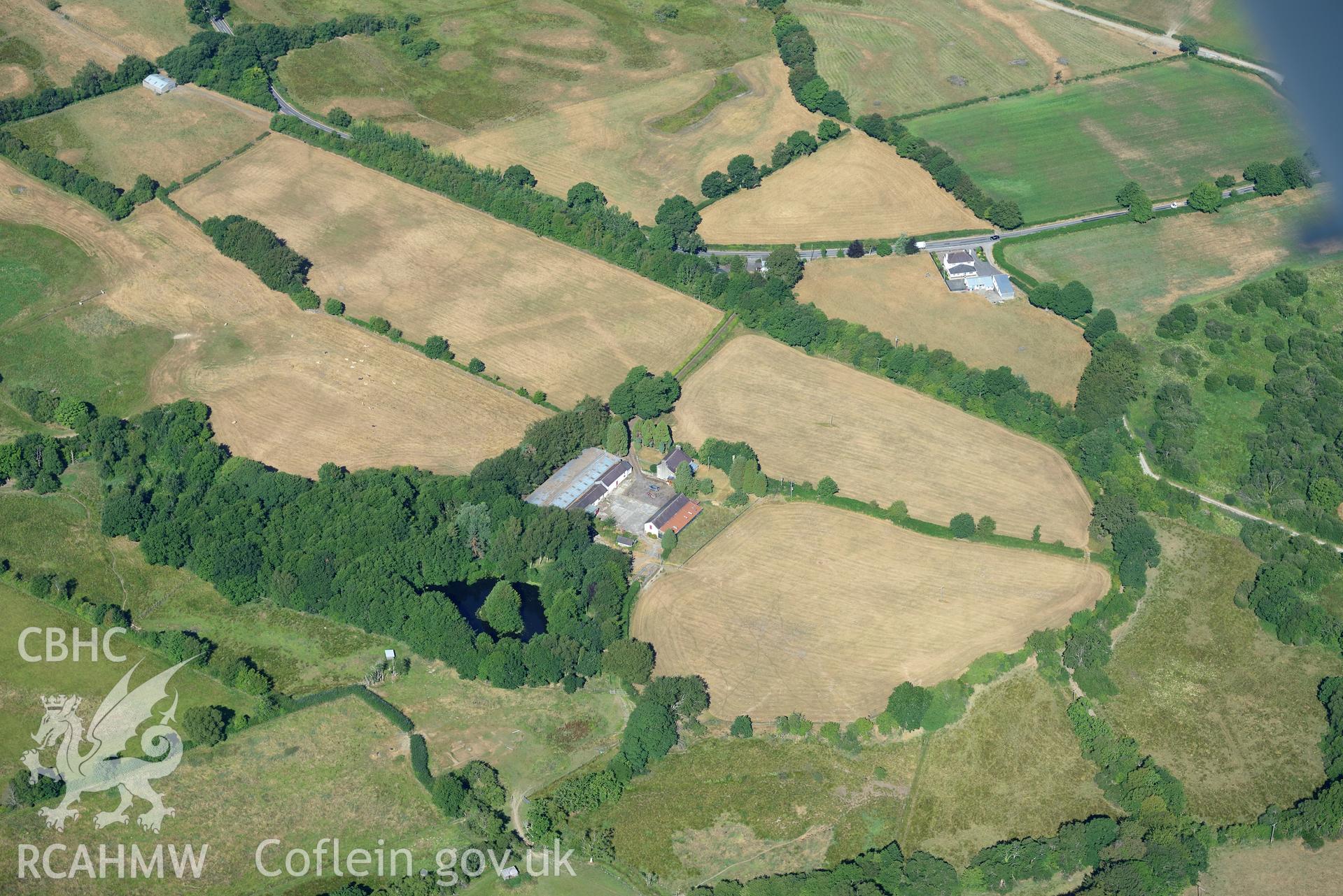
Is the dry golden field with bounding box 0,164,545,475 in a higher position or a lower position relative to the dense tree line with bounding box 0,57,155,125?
lower

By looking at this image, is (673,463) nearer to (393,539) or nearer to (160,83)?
(393,539)

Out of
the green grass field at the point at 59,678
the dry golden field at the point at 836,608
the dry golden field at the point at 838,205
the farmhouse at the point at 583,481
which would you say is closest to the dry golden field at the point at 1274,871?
the dry golden field at the point at 836,608

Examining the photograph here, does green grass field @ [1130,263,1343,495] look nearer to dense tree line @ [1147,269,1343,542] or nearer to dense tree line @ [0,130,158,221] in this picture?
dense tree line @ [1147,269,1343,542]

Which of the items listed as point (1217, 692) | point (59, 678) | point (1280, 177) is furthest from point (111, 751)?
point (1280, 177)

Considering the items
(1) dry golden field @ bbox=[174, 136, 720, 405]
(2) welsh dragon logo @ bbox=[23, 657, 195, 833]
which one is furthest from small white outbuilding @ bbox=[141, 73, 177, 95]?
(2) welsh dragon logo @ bbox=[23, 657, 195, 833]

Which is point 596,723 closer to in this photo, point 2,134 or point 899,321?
point 899,321
